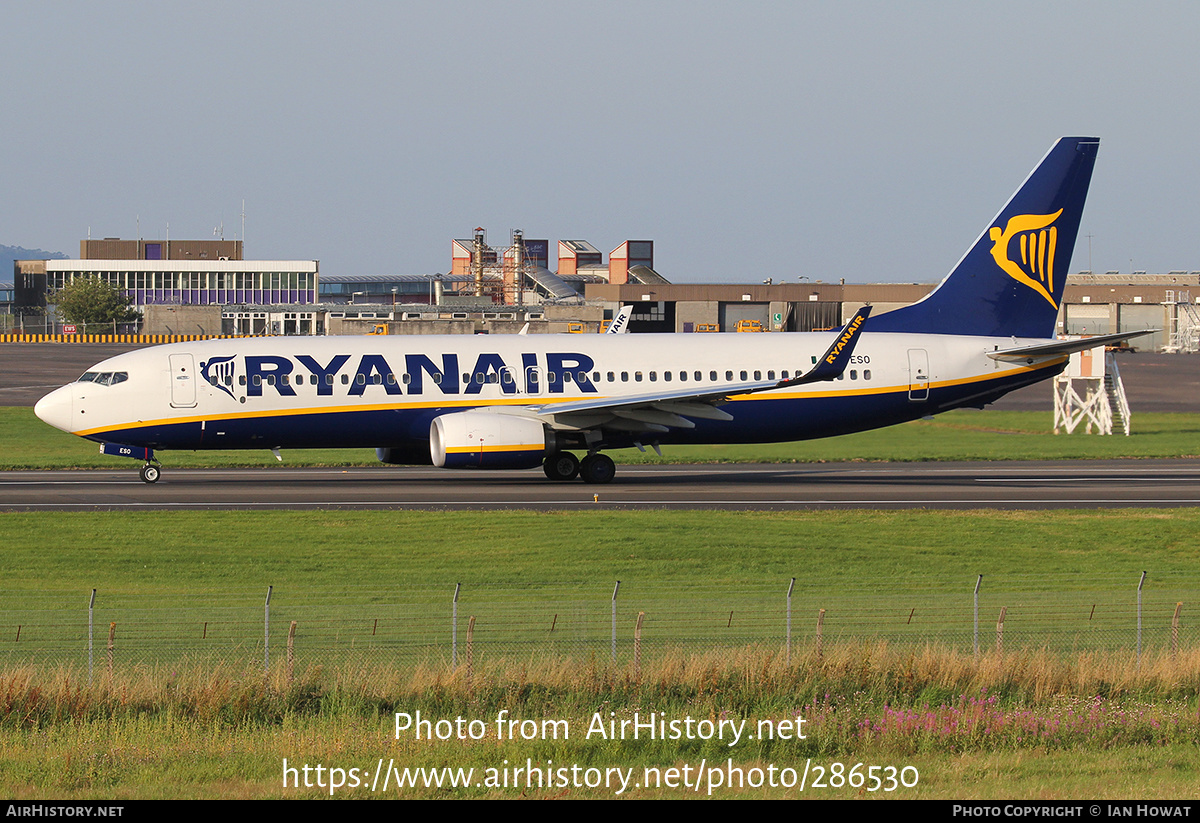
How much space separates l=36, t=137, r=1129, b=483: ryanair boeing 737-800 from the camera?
35.9 m

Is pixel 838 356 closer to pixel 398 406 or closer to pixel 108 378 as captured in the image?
pixel 398 406

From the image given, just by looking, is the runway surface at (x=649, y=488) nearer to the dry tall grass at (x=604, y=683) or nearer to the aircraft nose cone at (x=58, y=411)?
A: the aircraft nose cone at (x=58, y=411)

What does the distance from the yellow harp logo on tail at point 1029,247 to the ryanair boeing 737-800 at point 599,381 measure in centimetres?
4

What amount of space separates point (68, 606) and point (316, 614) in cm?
408

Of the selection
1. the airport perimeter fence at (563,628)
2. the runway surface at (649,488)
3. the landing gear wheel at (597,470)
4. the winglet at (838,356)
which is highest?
the winglet at (838,356)

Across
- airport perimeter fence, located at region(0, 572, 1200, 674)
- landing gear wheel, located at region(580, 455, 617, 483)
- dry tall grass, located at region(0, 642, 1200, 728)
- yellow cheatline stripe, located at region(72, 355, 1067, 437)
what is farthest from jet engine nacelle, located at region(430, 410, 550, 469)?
dry tall grass, located at region(0, 642, 1200, 728)

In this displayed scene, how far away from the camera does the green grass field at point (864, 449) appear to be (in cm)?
4631

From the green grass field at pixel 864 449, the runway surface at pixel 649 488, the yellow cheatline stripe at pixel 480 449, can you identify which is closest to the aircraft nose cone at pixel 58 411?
the runway surface at pixel 649 488

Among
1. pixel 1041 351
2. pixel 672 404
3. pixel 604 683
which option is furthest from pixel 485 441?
pixel 604 683

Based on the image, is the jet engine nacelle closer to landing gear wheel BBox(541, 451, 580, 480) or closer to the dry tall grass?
landing gear wheel BBox(541, 451, 580, 480)

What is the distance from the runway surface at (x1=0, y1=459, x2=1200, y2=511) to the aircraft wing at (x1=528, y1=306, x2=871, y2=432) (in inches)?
73.9

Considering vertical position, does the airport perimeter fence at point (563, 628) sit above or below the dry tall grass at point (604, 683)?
above

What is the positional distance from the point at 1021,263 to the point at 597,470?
48.0ft

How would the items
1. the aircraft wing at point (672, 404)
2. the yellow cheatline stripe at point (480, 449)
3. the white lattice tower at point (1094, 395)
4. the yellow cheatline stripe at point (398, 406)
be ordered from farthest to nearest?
the white lattice tower at point (1094, 395) → the yellow cheatline stripe at point (398, 406) → the aircraft wing at point (672, 404) → the yellow cheatline stripe at point (480, 449)
